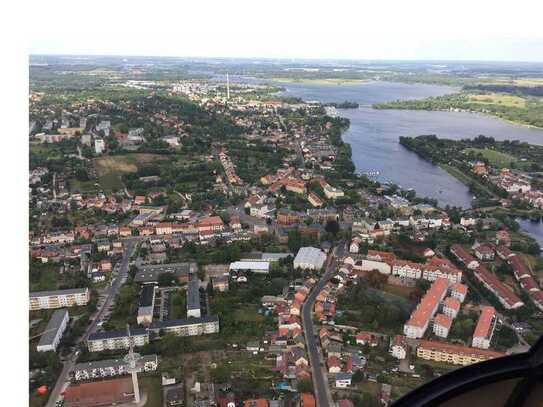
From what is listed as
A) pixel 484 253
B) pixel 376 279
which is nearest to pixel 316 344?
pixel 376 279

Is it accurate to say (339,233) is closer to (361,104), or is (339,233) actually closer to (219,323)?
(219,323)

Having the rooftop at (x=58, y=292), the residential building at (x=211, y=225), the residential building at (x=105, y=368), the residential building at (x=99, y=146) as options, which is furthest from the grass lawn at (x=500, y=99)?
the residential building at (x=105, y=368)

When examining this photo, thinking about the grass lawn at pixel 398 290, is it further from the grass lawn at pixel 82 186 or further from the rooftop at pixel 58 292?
the grass lawn at pixel 82 186

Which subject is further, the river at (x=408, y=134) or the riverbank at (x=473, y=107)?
the riverbank at (x=473, y=107)

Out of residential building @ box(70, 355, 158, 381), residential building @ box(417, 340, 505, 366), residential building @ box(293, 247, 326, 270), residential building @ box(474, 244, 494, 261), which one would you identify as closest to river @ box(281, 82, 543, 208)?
residential building @ box(474, 244, 494, 261)

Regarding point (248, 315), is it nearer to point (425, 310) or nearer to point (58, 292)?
point (425, 310)
